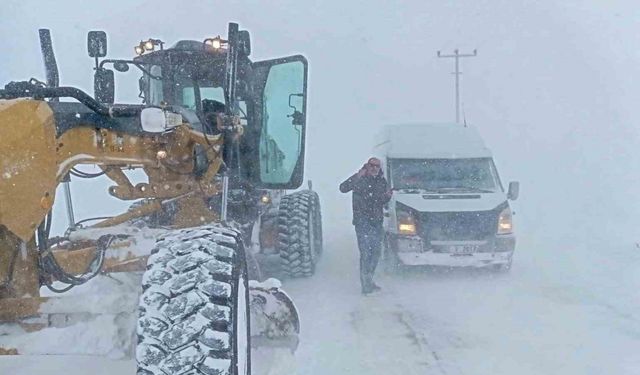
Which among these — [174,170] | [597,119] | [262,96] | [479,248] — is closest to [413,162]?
[479,248]

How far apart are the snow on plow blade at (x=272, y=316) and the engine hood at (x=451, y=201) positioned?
5175 mm

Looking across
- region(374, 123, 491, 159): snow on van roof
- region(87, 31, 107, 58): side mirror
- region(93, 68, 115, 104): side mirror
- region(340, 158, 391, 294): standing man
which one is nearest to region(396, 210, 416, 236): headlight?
region(340, 158, 391, 294): standing man

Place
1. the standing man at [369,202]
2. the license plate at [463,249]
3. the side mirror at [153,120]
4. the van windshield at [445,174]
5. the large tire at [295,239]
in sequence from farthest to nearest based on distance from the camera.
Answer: the van windshield at [445,174]
the license plate at [463,249]
the standing man at [369,202]
the large tire at [295,239]
the side mirror at [153,120]

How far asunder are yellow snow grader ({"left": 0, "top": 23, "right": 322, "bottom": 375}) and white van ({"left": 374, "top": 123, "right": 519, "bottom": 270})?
245 cm

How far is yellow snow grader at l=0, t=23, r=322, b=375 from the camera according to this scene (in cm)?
307

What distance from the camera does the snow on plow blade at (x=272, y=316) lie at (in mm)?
4754

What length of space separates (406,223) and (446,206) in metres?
0.55

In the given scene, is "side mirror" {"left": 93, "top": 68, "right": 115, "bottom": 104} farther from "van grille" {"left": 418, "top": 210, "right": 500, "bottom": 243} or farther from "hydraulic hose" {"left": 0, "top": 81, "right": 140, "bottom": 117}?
"van grille" {"left": 418, "top": 210, "right": 500, "bottom": 243}

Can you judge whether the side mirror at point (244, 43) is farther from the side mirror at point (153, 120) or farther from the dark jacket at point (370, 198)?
the dark jacket at point (370, 198)

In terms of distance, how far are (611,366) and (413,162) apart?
5.51 meters

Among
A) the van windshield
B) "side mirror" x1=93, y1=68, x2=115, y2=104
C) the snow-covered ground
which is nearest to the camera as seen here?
the snow-covered ground

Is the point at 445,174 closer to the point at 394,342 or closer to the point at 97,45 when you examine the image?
the point at 394,342

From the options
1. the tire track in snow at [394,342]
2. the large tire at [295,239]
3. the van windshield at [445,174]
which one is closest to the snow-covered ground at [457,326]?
the tire track in snow at [394,342]

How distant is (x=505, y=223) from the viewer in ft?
32.3
